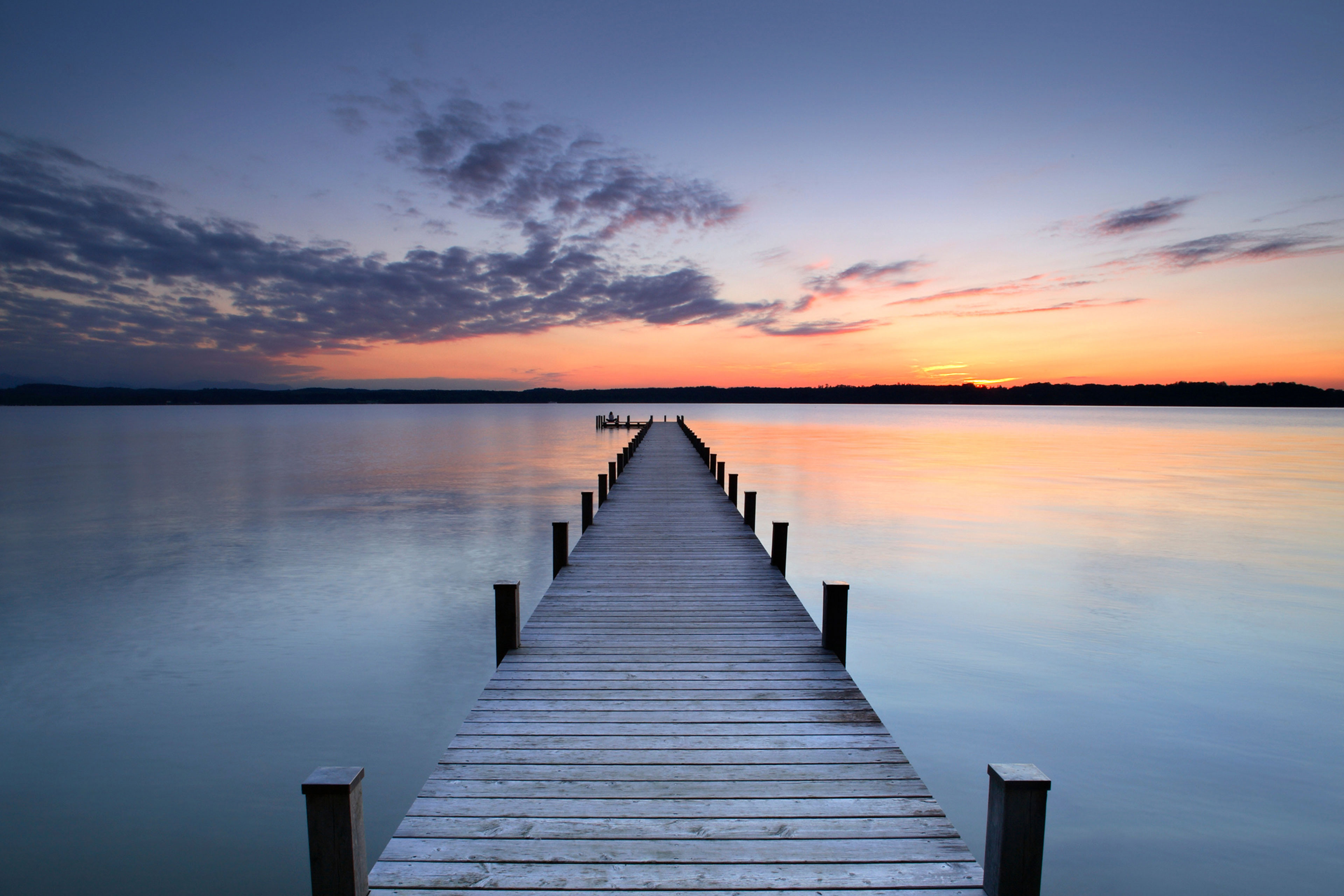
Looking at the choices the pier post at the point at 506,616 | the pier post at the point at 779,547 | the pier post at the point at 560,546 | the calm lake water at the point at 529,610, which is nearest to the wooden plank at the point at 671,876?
the pier post at the point at 506,616

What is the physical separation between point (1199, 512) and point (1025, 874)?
2492 centimetres

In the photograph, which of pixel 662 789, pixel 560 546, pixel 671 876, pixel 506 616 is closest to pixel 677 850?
pixel 671 876

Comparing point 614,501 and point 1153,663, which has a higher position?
point 614,501

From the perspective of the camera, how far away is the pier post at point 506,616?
581cm

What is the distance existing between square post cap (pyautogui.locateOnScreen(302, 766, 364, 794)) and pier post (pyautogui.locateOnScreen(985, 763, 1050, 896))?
2707 millimetres

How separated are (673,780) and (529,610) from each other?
317 inches

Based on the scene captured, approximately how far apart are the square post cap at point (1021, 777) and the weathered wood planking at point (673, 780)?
0.75m

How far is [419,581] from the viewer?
42.8ft

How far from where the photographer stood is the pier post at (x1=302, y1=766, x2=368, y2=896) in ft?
8.66

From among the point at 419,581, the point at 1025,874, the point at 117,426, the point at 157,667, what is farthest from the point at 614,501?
the point at 117,426

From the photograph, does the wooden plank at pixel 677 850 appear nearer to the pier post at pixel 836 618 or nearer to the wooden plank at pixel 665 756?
the wooden plank at pixel 665 756

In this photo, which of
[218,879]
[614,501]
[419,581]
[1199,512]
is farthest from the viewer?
[1199,512]

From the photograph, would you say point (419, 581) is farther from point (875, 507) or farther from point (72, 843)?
point (875, 507)

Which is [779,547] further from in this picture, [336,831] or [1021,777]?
[336,831]
